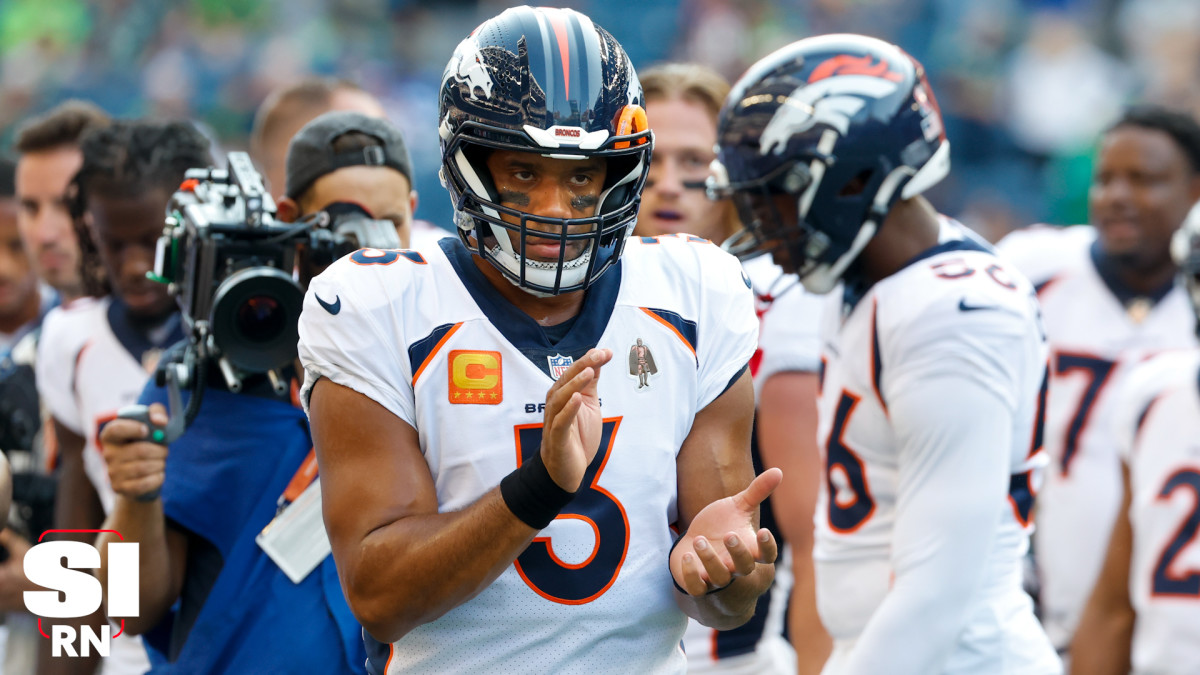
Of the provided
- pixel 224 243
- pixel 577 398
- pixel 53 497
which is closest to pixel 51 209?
pixel 53 497

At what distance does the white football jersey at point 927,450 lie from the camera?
9.71 ft

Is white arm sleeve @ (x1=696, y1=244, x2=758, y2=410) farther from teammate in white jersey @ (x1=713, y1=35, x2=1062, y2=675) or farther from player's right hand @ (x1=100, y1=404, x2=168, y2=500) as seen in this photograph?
player's right hand @ (x1=100, y1=404, x2=168, y2=500)

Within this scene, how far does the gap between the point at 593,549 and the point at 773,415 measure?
1703 millimetres

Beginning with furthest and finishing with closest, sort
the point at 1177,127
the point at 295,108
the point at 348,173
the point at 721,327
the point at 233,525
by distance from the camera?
1. the point at 1177,127
2. the point at 295,108
3. the point at 348,173
4. the point at 233,525
5. the point at 721,327

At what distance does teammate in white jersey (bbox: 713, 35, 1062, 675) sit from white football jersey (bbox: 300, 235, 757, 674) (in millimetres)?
890

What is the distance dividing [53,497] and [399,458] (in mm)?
2488

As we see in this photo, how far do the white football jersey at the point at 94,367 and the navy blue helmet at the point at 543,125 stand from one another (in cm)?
182

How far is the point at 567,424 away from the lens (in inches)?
76.4

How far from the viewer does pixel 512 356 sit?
2.22 meters

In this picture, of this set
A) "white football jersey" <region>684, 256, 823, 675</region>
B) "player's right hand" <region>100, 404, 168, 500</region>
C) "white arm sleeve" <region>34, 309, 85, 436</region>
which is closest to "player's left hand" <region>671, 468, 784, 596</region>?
"player's right hand" <region>100, 404, 168, 500</region>

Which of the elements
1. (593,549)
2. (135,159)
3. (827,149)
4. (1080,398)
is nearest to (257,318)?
(593,549)

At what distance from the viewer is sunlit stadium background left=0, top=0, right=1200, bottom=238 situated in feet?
37.4

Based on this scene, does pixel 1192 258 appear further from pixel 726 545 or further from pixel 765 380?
pixel 726 545

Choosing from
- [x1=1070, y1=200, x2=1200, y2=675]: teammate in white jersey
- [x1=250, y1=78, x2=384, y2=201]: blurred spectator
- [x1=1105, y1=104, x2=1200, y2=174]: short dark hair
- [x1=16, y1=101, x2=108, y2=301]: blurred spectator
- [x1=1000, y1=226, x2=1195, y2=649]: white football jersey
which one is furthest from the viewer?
[x1=1105, y1=104, x2=1200, y2=174]: short dark hair
